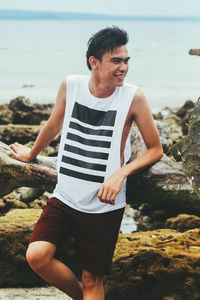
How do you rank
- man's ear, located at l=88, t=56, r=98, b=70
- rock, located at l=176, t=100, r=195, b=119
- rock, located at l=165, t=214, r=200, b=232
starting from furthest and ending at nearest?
rock, located at l=176, t=100, r=195, b=119
rock, located at l=165, t=214, r=200, b=232
man's ear, located at l=88, t=56, r=98, b=70

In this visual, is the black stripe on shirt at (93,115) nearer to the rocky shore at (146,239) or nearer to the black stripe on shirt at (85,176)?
the black stripe on shirt at (85,176)

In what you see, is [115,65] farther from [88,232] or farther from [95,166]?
[88,232]

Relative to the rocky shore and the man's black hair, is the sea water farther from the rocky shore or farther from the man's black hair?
the man's black hair

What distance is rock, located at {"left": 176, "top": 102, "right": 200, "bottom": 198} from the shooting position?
3047 millimetres

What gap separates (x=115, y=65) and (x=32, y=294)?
6.38 ft

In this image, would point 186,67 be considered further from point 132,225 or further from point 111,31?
point 111,31

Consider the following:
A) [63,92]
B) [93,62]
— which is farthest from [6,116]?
[93,62]

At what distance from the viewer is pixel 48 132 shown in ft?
11.3

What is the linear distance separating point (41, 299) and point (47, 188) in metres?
0.88

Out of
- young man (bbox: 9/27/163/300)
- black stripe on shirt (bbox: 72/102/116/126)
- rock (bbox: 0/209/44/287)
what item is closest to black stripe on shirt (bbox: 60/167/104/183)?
young man (bbox: 9/27/163/300)

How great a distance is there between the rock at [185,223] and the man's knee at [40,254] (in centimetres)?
228

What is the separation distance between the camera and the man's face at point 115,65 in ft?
9.86

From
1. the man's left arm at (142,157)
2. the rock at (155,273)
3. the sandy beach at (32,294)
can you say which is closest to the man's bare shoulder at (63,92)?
the man's left arm at (142,157)

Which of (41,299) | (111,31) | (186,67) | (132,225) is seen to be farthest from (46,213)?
(186,67)
